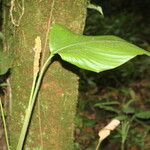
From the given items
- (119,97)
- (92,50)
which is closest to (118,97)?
(119,97)

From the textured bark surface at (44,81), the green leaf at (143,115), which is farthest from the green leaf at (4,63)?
the green leaf at (143,115)

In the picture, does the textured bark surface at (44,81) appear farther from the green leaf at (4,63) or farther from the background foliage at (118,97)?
the background foliage at (118,97)

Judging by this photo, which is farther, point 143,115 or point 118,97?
point 118,97

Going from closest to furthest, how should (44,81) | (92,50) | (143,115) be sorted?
(92,50) < (44,81) < (143,115)

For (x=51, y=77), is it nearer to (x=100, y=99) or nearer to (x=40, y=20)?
(x=40, y=20)

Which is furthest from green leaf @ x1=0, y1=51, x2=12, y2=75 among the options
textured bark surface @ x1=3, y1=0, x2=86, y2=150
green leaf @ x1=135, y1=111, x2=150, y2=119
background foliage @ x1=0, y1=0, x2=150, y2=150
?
green leaf @ x1=135, y1=111, x2=150, y2=119

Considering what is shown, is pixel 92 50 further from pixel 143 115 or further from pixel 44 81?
pixel 143 115

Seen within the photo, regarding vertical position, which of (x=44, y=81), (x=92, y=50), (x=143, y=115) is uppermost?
(x=92, y=50)
